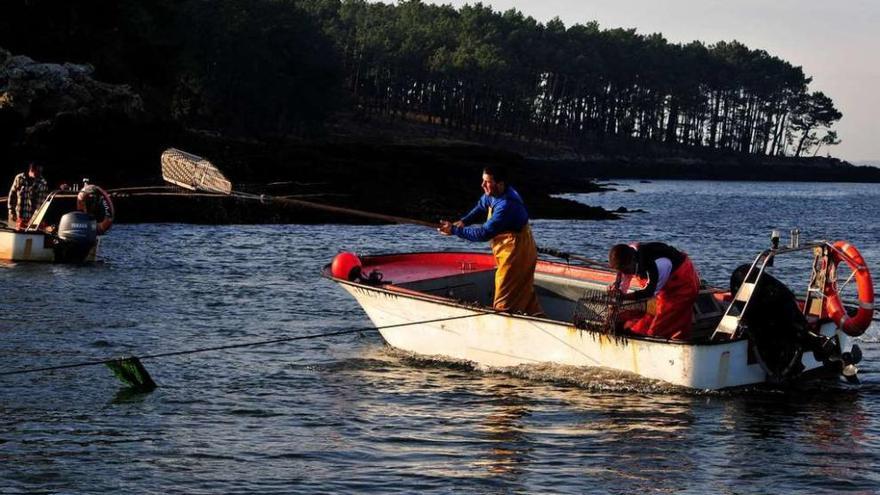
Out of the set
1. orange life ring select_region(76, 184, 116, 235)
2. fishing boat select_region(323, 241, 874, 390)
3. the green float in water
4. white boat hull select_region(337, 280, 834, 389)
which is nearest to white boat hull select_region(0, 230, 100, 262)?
orange life ring select_region(76, 184, 116, 235)

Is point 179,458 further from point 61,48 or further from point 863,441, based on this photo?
point 61,48

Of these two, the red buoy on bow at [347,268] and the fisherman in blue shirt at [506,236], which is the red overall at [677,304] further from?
the red buoy on bow at [347,268]

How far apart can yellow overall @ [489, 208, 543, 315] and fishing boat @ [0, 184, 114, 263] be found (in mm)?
14682

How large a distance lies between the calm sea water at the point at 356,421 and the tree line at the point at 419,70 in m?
43.1

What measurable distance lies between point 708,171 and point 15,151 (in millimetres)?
124493

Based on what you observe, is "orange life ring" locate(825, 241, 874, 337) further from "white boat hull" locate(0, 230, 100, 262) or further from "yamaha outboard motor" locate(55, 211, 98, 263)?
"white boat hull" locate(0, 230, 100, 262)

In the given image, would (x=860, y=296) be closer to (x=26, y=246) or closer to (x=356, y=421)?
(x=356, y=421)

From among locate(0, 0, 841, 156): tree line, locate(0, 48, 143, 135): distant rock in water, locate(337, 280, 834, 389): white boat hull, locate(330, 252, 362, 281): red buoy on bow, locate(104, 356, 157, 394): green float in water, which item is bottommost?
locate(104, 356, 157, 394): green float in water

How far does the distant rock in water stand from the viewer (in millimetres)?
45625

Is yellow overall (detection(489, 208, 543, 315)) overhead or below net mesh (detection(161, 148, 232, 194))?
below

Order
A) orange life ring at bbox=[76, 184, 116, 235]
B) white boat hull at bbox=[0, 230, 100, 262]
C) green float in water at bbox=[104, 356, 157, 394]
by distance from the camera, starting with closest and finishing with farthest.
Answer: green float in water at bbox=[104, 356, 157, 394], white boat hull at bbox=[0, 230, 100, 262], orange life ring at bbox=[76, 184, 116, 235]

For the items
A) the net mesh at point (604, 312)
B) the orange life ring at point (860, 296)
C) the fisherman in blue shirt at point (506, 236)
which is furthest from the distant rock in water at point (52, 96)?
the orange life ring at point (860, 296)

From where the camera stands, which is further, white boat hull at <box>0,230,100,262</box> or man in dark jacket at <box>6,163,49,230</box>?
man in dark jacket at <box>6,163,49,230</box>

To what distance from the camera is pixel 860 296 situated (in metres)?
14.5
